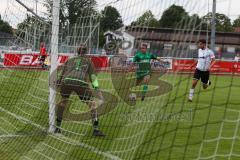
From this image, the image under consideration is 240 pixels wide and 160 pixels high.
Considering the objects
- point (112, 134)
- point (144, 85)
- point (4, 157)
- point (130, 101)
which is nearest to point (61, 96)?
point (112, 134)

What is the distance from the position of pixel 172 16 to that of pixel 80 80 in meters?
2.89

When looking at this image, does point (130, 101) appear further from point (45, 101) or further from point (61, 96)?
point (61, 96)

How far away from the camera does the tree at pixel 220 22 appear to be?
6.03m

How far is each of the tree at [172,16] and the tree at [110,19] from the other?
1.47 metres

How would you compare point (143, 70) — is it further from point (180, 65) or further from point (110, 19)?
point (180, 65)

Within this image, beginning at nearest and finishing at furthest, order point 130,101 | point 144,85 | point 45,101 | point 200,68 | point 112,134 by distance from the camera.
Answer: point 112,134
point 45,101
point 130,101
point 144,85
point 200,68

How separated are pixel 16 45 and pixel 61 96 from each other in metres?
3.83

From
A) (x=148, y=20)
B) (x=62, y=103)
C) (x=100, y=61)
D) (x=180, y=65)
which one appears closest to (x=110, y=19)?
(x=100, y=61)

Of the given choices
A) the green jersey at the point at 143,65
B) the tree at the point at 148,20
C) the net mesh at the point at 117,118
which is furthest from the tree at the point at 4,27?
the tree at the point at 148,20

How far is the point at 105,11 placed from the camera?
360 inches

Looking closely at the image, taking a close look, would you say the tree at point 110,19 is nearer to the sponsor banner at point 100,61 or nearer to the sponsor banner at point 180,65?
the sponsor banner at point 100,61

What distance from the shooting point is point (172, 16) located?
6805mm

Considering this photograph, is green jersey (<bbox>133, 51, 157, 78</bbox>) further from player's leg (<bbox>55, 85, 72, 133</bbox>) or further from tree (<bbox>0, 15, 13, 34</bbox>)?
player's leg (<bbox>55, 85, 72, 133</bbox>)

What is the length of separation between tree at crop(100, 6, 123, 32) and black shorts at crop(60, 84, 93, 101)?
1137 mm
